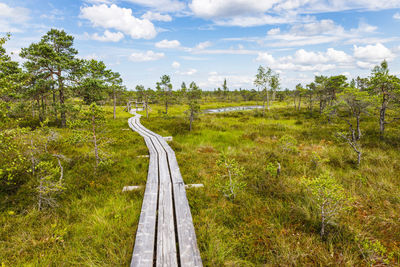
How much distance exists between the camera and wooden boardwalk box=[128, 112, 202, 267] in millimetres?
3784

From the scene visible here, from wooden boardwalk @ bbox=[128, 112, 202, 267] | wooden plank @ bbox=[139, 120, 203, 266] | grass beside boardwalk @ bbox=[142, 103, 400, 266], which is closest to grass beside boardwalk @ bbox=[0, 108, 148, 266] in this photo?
wooden boardwalk @ bbox=[128, 112, 202, 267]

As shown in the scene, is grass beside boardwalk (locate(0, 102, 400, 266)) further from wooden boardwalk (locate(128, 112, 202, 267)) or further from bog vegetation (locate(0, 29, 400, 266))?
wooden boardwalk (locate(128, 112, 202, 267))

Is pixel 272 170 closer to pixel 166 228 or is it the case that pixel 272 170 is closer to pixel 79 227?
pixel 166 228

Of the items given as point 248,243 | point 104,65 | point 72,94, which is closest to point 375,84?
point 248,243

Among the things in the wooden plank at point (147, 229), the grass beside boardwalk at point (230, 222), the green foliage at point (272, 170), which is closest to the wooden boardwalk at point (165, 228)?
the wooden plank at point (147, 229)

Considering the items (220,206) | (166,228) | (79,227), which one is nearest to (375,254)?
(220,206)

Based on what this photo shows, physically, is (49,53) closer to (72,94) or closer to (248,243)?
(72,94)

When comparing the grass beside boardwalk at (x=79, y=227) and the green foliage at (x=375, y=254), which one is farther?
the grass beside boardwalk at (x=79, y=227)

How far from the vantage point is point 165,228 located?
471cm

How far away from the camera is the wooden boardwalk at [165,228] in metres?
3.78

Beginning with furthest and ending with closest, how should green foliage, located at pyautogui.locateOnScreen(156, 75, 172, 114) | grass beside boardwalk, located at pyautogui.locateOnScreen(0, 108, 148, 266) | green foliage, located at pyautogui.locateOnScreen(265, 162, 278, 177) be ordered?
1. green foliage, located at pyautogui.locateOnScreen(156, 75, 172, 114)
2. green foliage, located at pyautogui.locateOnScreen(265, 162, 278, 177)
3. grass beside boardwalk, located at pyautogui.locateOnScreen(0, 108, 148, 266)

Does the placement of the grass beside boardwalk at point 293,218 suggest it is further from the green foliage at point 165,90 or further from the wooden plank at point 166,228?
the green foliage at point 165,90

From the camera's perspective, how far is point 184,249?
13.2ft

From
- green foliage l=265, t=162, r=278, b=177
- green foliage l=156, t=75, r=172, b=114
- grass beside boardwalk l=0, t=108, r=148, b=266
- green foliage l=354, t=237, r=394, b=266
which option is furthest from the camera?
green foliage l=156, t=75, r=172, b=114
